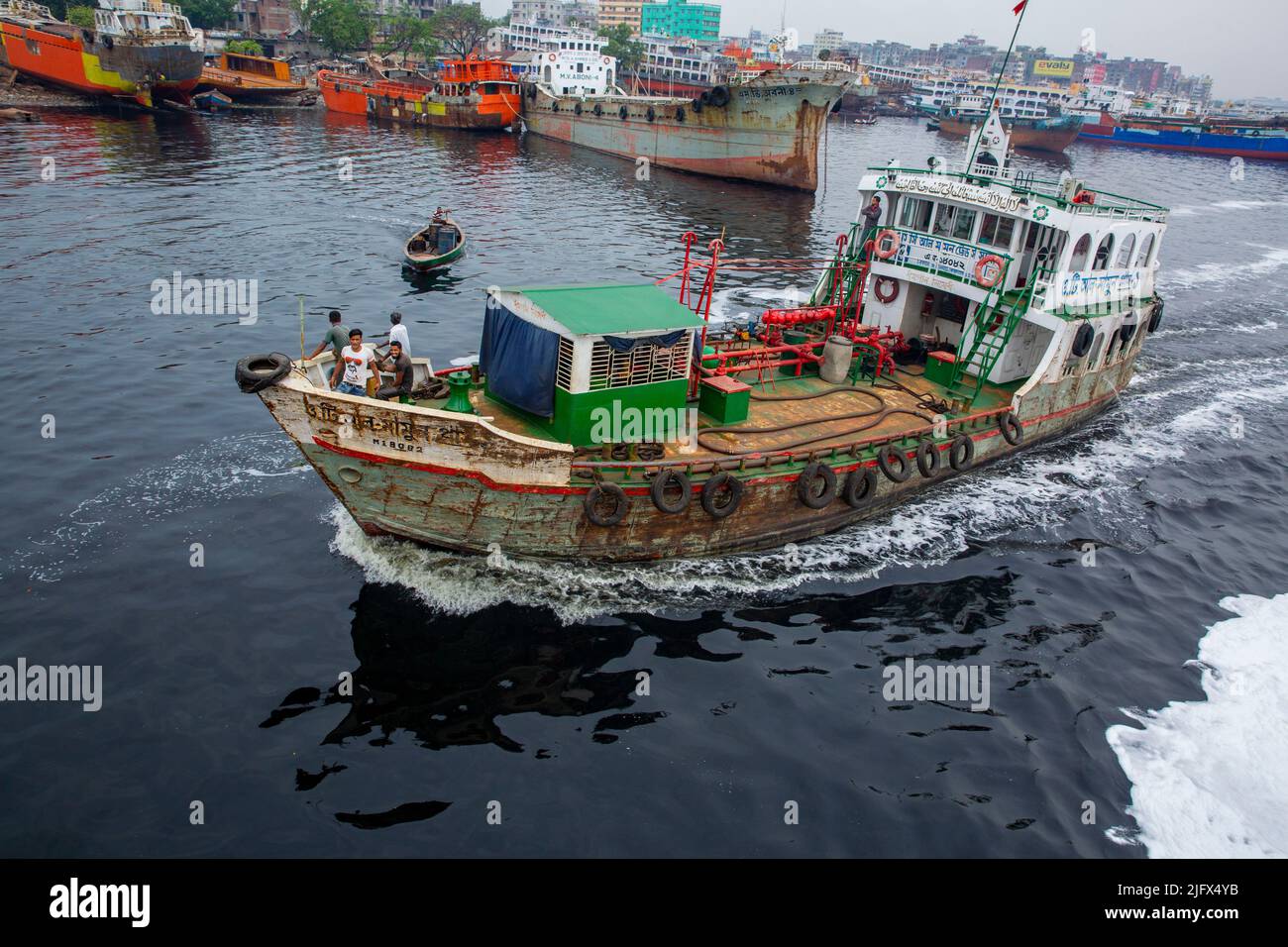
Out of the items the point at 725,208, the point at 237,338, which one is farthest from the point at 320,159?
the point at 237,338

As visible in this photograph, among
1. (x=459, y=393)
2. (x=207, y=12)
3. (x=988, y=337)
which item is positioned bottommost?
(x=459, y=393)

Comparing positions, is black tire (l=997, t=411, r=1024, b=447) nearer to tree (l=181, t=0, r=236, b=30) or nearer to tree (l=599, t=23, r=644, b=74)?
tree (l=181, t=0, r=236, b=30)

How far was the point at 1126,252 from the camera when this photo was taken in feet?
67.5

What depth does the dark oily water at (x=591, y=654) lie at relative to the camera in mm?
10414

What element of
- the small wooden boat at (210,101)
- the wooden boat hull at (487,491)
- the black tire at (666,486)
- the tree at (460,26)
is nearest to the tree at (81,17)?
the small wooden boat at (210,101)

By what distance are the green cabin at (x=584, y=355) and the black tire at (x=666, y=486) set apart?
132 cm

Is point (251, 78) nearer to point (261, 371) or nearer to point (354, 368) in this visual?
point (354, 368)

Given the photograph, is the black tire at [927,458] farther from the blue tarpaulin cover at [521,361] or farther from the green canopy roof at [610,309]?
the blue tarpaulin cover at [521,361]

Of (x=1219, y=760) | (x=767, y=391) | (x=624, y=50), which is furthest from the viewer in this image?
(x=624, y=50)

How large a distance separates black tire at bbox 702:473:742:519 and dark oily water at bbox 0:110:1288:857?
1.47m

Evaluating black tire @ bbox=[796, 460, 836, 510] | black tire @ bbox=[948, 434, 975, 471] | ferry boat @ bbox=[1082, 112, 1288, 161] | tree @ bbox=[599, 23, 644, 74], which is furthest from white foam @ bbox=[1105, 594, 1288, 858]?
tree @ bbox=[599, 23, 644, 74]

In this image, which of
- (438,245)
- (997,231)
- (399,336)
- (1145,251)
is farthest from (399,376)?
(438,245)

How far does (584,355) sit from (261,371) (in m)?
5.01

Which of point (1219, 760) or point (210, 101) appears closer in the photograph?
point (1219, 760)
